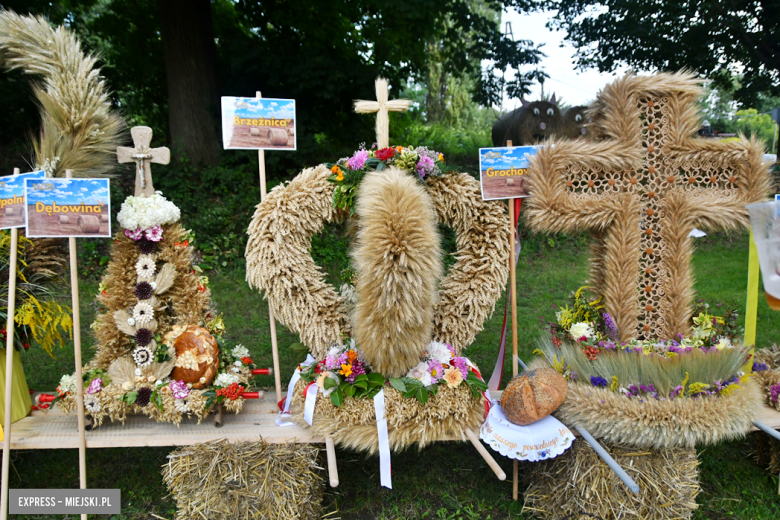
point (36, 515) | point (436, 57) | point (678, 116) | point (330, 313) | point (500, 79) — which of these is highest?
point (436, 57)

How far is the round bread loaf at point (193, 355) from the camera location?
2.51 meters

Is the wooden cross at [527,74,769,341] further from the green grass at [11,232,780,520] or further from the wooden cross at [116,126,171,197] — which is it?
the wooden cross at [116,126,171,197]

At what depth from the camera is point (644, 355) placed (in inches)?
95.6

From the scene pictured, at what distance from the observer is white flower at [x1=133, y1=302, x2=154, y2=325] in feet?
8.33

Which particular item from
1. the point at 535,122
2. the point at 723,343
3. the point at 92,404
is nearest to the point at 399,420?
the point at 92,404

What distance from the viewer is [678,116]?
268 centimetres

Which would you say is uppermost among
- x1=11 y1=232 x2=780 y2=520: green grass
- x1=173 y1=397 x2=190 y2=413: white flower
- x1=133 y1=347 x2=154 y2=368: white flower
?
x1=133 y1=347 x2=154 y2=368: white flower

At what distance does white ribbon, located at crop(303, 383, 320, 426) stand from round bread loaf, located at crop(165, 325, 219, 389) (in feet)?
1.68

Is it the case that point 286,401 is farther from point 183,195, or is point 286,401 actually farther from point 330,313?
point 183,195

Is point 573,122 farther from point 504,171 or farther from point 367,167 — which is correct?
point 367,167

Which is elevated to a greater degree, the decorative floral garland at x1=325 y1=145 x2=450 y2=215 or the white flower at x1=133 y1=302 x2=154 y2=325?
the decorative floral garland at x1=325 y1=145 x2=450 y2=215

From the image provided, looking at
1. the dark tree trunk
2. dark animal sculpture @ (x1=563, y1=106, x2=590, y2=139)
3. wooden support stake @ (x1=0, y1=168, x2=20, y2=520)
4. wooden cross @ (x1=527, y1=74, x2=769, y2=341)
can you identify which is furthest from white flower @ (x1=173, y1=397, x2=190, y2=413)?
the dark tree trunk

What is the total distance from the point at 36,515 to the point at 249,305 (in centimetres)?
276

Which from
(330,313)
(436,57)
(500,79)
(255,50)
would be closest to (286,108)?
(330,313)
